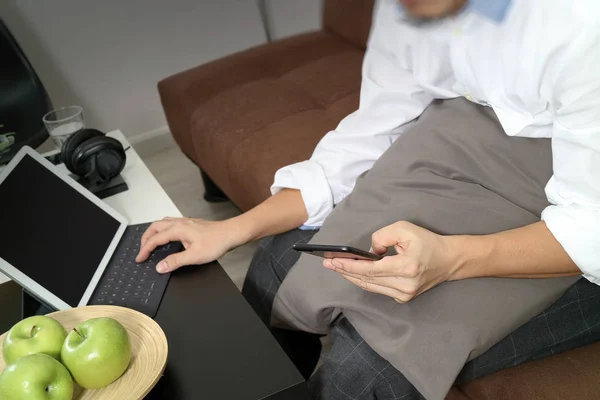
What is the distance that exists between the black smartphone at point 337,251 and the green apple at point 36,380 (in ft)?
0.93

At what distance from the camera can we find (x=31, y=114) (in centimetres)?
179

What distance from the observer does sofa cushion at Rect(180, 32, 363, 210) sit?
1329 mm

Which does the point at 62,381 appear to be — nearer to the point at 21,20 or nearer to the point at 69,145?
the point at 69,145

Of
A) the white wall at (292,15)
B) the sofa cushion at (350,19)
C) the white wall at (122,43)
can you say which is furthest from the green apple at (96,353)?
the white wall at (292,15)

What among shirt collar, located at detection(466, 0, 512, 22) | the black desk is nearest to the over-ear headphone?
the black desk

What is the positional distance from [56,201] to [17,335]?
30 cm

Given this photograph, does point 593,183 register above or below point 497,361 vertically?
above

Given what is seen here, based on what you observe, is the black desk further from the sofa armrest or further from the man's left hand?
the sofa armrest

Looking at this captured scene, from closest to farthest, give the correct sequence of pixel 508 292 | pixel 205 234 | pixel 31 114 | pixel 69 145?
pixel 508 292 < pixel 205 234 < pixel 69 145 < pixel 31 114

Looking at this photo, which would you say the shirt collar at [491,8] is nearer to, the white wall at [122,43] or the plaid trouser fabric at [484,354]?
the plaid trouser fabric at [484,354]

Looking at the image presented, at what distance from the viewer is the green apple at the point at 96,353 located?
59cm

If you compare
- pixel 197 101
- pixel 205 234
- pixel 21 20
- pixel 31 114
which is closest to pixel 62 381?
pixel 205 234

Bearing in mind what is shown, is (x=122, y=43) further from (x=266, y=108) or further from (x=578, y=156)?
(x=578, y=156)

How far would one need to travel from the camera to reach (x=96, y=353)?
0.59 metres
